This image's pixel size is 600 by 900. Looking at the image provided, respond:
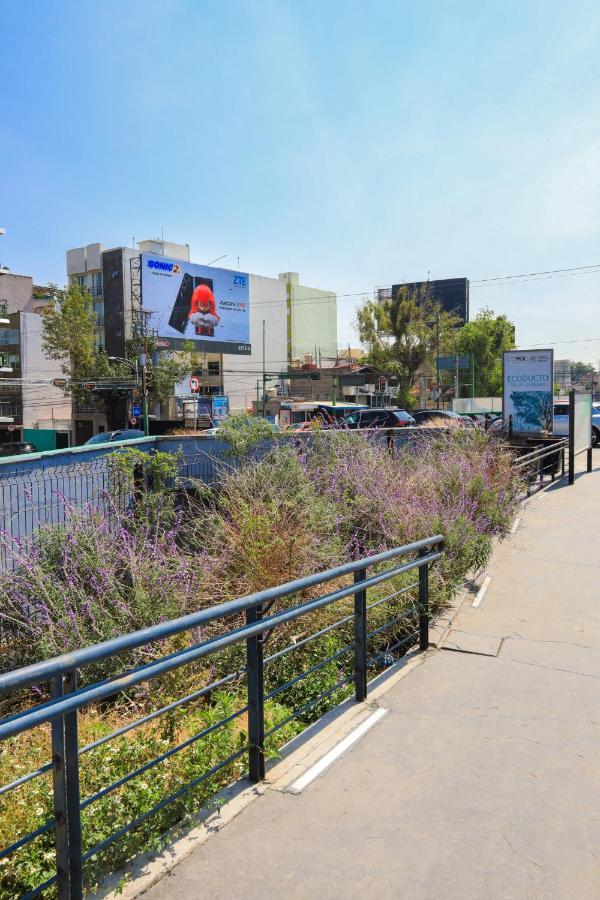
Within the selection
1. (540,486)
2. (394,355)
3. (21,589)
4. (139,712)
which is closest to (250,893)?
(139,712)

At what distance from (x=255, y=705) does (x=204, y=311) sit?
58.0 meters

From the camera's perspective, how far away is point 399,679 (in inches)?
203

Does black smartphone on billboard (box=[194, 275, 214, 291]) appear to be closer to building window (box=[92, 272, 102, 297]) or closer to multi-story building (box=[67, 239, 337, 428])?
multi-story building (box=[67, 239, 337, 428])

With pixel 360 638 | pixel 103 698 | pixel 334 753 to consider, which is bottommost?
pixel 334 753

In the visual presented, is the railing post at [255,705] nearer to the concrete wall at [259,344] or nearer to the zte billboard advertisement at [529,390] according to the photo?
the zte billboard advertisement at [529,390]

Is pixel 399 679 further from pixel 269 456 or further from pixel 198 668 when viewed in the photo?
pixel 269 456

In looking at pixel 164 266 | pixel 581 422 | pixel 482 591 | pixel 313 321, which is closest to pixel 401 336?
pixel 164 266

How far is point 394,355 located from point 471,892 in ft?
190

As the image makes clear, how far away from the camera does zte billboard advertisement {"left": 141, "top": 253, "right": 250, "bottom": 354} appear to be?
55.4 meters

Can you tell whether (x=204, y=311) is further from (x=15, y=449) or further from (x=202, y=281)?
(x=15, y=449)

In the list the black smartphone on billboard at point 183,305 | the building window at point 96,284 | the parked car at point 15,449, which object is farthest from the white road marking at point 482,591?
the building window at point 96,284

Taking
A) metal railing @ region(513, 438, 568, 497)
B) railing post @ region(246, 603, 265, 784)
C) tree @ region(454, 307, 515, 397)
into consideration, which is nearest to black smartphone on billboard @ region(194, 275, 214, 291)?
tree @ region(454, 307, 515, 397)

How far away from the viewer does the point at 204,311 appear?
59.3 meters

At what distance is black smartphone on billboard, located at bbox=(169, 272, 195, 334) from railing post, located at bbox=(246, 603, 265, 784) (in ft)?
180
